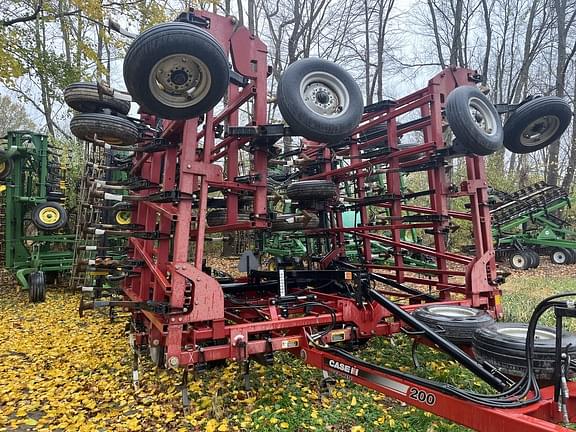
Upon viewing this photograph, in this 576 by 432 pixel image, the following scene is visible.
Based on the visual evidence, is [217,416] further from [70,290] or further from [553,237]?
[553,237]

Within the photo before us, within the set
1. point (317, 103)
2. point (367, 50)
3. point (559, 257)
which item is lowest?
point (559, 257)

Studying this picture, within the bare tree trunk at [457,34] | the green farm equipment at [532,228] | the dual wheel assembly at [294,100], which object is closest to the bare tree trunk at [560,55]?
the bare tree trunk at [457,34]

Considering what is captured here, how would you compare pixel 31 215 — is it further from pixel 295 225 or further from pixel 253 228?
pixel 253 228

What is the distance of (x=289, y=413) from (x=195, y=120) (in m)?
2.56

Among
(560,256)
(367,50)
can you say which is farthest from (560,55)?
(560,256)

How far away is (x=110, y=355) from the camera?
506cm

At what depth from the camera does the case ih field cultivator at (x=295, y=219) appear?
2574mm

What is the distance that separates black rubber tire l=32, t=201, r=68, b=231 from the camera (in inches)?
322

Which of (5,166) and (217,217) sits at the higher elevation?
(5,166)

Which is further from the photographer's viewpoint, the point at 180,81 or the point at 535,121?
the point at 535,121

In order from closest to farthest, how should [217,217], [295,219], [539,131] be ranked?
[295,219], [217,217], [539,131]

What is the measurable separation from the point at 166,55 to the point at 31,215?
6901mm

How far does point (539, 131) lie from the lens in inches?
228

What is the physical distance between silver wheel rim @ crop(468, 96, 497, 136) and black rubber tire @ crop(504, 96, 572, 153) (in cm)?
101
